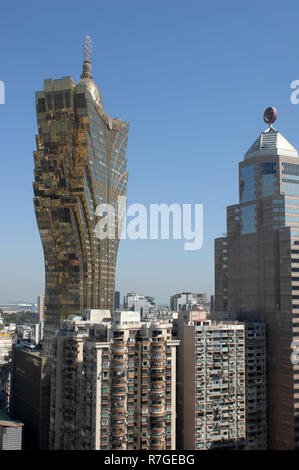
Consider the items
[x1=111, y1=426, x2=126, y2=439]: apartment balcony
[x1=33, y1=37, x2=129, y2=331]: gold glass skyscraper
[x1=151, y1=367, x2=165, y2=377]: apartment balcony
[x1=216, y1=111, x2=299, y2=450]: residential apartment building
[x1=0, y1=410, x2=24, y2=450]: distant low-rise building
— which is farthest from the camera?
[x1=33, y1=37, x2=129, y2=331]: gold glass skyscraper

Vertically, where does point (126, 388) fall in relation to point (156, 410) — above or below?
above

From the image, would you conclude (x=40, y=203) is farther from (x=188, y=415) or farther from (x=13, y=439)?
(x=188, y=415)

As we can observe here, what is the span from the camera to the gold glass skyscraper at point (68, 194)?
98250mm

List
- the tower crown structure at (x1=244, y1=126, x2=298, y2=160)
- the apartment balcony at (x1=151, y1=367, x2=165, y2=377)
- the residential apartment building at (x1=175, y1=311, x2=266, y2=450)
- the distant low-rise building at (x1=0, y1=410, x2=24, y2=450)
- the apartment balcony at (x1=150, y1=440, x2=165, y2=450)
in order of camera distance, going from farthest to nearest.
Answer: the tower crown structure at (x1=244, y1=126, x2=298, y2=160), the distant low-rise building at (x1=0, y1=410, x2=24, y2=450), the residential apartment building at (x1=175, y1=311, x2=266, y2=450), the apartment balcony at (x1=151, y1=367, x2=165, y2=377), the apartment balcony at (x1=150, y1=440, x2=165, y2=450)

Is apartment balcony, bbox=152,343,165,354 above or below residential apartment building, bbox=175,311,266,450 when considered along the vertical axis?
above

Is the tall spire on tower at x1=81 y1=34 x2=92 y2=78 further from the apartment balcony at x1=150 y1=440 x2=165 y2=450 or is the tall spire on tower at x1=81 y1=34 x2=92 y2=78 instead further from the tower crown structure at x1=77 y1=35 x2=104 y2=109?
the apartment balcony at x1=150 y1=440 x2=165 y2=450

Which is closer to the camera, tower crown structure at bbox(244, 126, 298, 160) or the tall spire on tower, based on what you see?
tower crown structure at bbox(244, 126, 298, 160)

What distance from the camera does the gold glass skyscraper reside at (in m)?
98.2

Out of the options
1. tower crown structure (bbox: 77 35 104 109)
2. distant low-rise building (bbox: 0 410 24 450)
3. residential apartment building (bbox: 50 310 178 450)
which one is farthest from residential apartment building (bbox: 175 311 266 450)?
tower crown structure (bbox: 77 35 104 109)

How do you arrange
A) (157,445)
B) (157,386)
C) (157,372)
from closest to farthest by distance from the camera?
(157,445) < (157,386) < (157,372)

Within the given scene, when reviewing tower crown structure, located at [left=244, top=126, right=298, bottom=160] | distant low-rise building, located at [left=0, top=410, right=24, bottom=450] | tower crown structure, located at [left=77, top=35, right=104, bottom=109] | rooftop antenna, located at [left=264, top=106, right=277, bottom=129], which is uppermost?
tower crown structure, located at [left=77, top=35, right=104, bottom=109]

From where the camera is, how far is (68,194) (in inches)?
3848

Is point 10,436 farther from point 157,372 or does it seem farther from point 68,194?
point 68,194

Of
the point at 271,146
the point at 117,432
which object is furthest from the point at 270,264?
the point at 117,432
